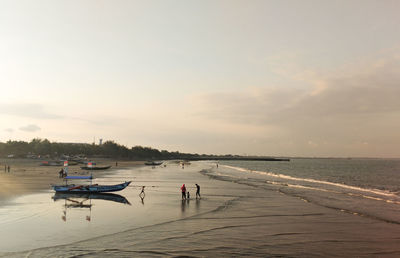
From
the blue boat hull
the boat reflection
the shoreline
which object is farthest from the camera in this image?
the blue boat hull

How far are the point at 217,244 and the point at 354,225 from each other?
42.3ft

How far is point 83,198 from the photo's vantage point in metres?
35.7

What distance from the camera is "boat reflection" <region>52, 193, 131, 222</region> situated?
102 ft

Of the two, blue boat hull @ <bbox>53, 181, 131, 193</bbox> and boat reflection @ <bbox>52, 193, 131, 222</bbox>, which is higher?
blue boat hull @ <bbox>53, 181, 131, 193</bbox>

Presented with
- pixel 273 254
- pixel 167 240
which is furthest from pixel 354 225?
pixel 167 240

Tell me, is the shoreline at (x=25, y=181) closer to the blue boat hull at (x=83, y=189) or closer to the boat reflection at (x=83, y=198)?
the blue boat hull at (x=83, y=189)

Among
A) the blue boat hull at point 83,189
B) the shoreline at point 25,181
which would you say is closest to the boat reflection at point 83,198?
the blue boat hull at point 83,189

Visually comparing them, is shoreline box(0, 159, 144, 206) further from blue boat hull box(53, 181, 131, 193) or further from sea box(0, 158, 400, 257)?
sea box(0, 158, 400, 257)

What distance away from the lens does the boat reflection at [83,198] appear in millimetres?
30987

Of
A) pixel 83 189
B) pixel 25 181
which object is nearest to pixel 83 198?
pixel 83 189

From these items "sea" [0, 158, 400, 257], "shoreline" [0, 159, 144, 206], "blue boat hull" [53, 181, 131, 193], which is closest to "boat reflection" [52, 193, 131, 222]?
"sea" [0, 158, 400, 257]

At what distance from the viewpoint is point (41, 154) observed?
19025cm

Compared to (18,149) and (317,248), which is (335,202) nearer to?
(317,248)

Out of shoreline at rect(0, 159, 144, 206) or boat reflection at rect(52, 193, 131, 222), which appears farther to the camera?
shoreline at rect(0, 159, 144, 206)
